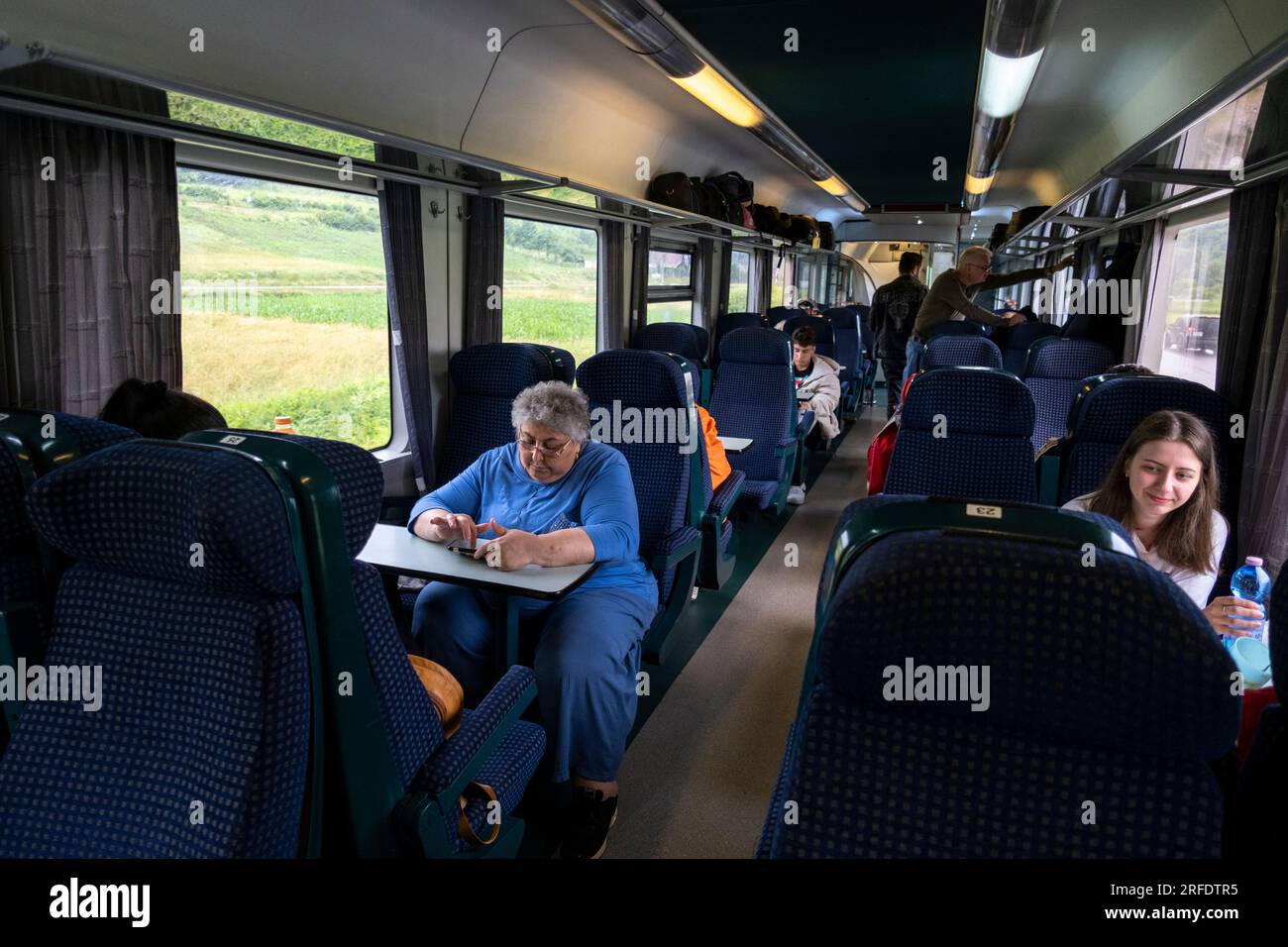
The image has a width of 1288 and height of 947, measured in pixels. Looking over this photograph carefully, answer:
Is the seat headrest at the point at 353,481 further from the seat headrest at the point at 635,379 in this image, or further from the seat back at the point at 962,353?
the seat back at the point at 962,353

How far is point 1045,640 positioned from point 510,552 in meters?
1.86

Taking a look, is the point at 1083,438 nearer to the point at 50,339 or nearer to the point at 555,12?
the point at 555,12

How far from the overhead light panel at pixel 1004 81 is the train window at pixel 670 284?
3538 millimetres

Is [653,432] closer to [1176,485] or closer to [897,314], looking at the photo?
[1176,485]

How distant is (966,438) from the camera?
3.55m

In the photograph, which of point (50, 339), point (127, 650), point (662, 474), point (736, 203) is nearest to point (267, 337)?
point (50, 339)

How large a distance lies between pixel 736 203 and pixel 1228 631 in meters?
7.90

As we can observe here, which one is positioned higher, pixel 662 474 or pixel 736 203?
pixel 736 203

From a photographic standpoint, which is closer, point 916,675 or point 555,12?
point 916,675

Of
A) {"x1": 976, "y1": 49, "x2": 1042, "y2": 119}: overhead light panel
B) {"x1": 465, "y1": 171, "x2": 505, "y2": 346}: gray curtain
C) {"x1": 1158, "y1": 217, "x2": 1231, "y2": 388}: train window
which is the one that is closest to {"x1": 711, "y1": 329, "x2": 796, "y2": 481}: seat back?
{"x1": 465, "y1": 171, "x2": 505, "y2": 346}: gray curtain

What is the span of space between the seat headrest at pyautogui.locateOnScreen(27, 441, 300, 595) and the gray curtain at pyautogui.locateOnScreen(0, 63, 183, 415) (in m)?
1.71

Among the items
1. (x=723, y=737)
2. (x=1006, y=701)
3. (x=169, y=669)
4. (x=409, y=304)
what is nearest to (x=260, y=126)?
(x=409, y=304)

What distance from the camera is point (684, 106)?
697 centimetres
